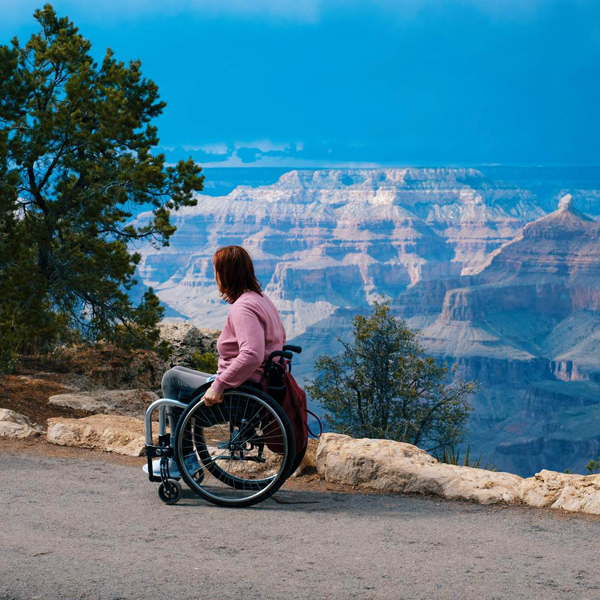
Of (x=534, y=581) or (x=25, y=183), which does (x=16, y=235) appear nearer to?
(x=25, y=183)

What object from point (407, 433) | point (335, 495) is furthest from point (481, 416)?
point (335, 495)

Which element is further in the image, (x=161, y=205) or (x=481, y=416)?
(x=481, y=416)


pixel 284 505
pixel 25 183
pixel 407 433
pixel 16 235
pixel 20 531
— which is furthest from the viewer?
pixel 407 433

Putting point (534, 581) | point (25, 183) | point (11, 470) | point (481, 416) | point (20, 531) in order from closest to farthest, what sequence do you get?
point (534, 581) < point (20, 531) < point (11, 470) < point (25, 183) < point (481, 416)

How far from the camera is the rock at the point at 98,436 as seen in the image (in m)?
7.62

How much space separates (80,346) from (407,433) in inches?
378

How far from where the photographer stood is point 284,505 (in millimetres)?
5812

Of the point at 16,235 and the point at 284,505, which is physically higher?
the point at 16,235

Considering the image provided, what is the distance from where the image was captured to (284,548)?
471 centimetres

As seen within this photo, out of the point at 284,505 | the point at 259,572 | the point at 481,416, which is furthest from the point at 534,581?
the point at 481,416

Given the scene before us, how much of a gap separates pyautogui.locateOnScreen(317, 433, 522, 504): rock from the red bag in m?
0.88

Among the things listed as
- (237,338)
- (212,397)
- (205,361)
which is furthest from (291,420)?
(205,361)

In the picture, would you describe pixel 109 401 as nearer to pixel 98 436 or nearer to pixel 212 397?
pixel 98 436

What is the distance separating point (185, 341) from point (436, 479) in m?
12.4
